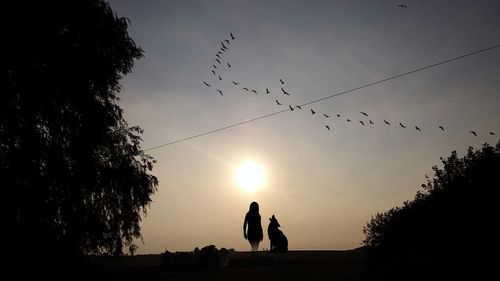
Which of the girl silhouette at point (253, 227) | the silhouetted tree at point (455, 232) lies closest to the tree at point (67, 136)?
the girl silhouette at point (253, 227)

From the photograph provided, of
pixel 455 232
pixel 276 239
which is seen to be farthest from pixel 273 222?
pixel 455 232

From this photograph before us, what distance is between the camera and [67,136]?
13.6 meters

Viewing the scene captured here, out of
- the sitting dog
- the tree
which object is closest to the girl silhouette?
the sitting dog

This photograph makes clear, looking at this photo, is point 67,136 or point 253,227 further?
point 253,227

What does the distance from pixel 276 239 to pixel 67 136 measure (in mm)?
9664

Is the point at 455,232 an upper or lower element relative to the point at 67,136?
lower

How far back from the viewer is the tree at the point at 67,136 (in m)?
11.8

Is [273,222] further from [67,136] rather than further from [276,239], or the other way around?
[67,136]

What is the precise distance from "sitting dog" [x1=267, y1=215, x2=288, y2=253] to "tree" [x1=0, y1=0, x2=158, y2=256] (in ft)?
18.2

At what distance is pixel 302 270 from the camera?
49.8 feet

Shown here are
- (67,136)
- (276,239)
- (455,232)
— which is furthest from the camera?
(276,239)

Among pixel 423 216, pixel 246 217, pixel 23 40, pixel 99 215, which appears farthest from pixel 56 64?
pixel 423 216

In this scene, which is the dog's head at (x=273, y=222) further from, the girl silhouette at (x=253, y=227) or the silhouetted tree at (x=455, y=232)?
the silhouetted tree at (x=455, y=232)

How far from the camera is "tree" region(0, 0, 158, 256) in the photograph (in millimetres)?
11750
